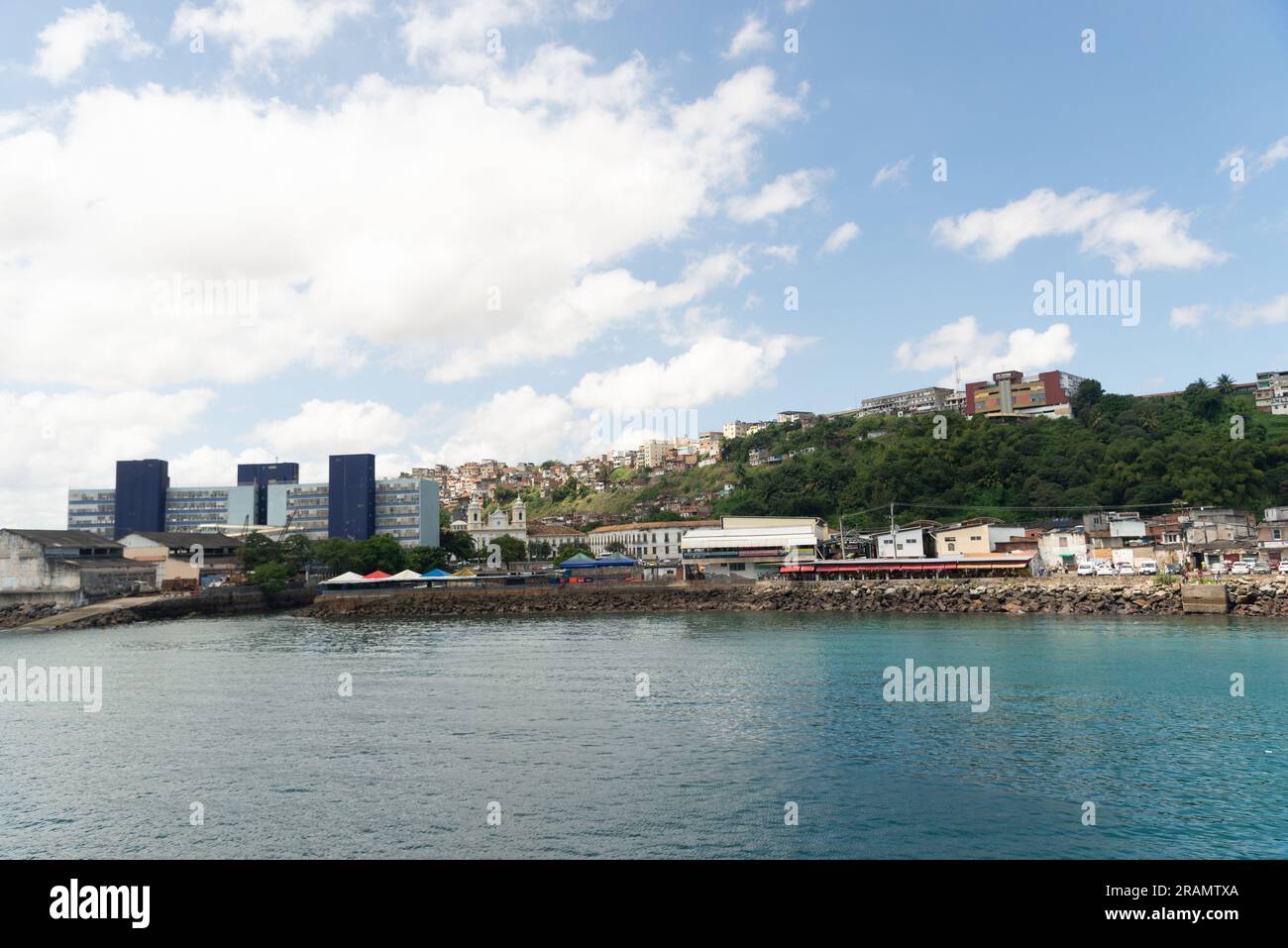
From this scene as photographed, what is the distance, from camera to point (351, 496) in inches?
3708

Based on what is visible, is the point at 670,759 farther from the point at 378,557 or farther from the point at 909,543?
the point at 378,557

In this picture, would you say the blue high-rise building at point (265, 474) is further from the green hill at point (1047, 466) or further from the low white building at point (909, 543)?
the low white building at point (909, 543)

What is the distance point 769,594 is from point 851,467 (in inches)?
1768

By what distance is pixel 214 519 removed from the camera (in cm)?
9844

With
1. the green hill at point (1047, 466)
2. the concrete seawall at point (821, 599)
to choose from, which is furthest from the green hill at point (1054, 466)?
the concrete seawall at point (821, 599)

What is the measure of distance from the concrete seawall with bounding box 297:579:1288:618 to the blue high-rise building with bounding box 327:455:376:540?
34520 mm

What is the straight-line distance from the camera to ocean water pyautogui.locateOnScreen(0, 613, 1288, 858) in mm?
11352

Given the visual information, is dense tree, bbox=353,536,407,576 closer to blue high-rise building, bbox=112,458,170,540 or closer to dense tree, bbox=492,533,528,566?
dense tree, bbox=492,533,528,566

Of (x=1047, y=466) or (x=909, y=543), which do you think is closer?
(x=909, y=543)

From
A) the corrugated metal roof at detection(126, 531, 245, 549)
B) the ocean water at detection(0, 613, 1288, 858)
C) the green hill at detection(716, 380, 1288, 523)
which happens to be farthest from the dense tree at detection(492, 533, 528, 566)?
the ocean water at detection(0, 613, 1288, 858)

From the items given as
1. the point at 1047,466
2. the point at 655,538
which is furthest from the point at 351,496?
the point at 1047,466

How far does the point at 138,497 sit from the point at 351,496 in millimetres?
26797
